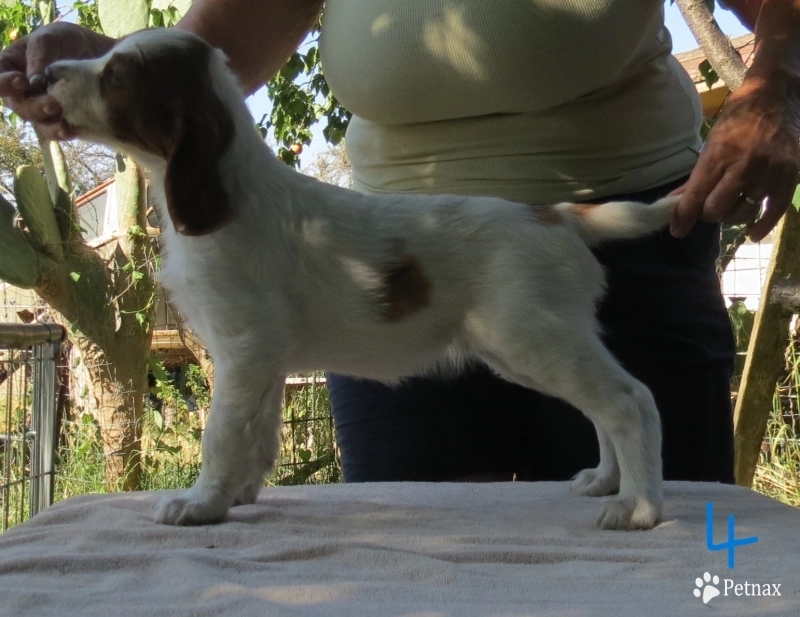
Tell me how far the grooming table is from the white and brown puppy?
0.16m

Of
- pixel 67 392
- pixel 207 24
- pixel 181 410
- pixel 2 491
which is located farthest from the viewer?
pixel 67 392

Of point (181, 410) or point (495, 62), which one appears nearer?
point (495, 62)

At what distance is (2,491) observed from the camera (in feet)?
14.9

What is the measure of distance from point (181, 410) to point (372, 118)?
5.70 metres

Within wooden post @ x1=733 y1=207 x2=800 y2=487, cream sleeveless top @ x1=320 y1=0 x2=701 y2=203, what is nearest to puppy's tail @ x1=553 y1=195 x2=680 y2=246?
cream sleeveless top @ x1=320 y1=0 x2=701 y2=203

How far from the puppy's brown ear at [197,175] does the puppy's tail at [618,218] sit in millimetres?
807

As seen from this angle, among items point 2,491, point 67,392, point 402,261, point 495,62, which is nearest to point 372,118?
point 495,62

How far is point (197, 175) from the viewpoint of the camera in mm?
1905

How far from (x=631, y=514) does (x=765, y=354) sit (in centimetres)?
273

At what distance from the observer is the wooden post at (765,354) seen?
414 centimetres

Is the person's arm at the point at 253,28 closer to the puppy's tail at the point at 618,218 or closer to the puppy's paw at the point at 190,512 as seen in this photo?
the puppy's tail at the point at 618,218

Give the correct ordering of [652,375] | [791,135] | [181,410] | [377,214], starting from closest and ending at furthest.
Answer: [791,135], [377,214], [652,375], [181,410]

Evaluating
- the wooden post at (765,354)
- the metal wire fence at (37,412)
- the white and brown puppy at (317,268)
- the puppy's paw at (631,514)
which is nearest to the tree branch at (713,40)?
the wooden post at (765,354)

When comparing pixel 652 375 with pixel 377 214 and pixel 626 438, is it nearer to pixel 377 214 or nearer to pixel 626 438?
pixel 626 438
